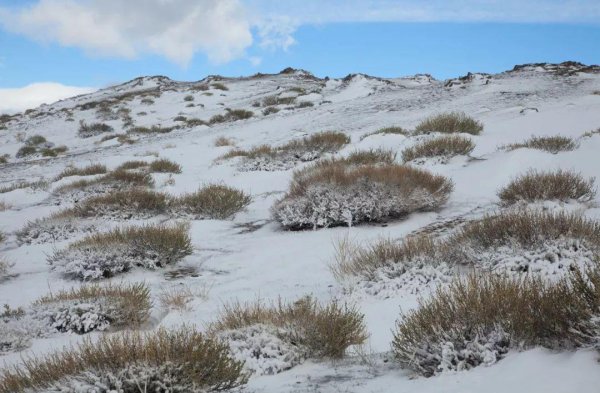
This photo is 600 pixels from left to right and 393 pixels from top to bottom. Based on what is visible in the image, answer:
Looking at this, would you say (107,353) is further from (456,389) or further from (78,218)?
(78,218)

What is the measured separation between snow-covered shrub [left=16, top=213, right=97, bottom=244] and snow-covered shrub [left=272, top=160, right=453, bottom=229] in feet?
8.75

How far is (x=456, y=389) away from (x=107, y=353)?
1533mm

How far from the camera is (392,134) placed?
10492 millimetres

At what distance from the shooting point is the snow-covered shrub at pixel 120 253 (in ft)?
15.3

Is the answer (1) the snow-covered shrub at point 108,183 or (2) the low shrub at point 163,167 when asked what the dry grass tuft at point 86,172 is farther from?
(1) the snow-covered shrub at point 108,183

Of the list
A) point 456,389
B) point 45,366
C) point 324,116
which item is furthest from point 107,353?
point 324,116

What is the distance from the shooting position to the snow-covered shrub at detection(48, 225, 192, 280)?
4.66 metres

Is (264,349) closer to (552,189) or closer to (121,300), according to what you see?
(121,300)

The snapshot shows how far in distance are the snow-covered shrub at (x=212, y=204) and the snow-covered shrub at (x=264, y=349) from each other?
4.17 metres

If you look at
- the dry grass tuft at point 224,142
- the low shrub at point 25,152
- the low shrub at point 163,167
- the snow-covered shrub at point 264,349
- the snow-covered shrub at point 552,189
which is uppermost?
the low shrub at point 25,152

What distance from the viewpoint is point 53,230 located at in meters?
6.25

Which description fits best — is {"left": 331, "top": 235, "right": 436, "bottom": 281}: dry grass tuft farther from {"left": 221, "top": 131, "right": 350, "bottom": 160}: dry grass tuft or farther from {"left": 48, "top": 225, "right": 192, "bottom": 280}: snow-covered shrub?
{"left": 221, "top": 131, "right": 350, "bottom": 160}: dry grass tuft

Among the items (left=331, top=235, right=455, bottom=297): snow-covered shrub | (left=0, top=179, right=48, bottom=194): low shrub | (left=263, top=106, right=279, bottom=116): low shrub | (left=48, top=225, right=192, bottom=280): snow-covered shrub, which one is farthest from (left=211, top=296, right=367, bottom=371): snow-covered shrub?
(left=263, top=106, right=279, bottom=116): low shrub

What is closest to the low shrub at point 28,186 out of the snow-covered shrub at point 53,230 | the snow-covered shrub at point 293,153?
the snow-covered shrub at point 53,230
